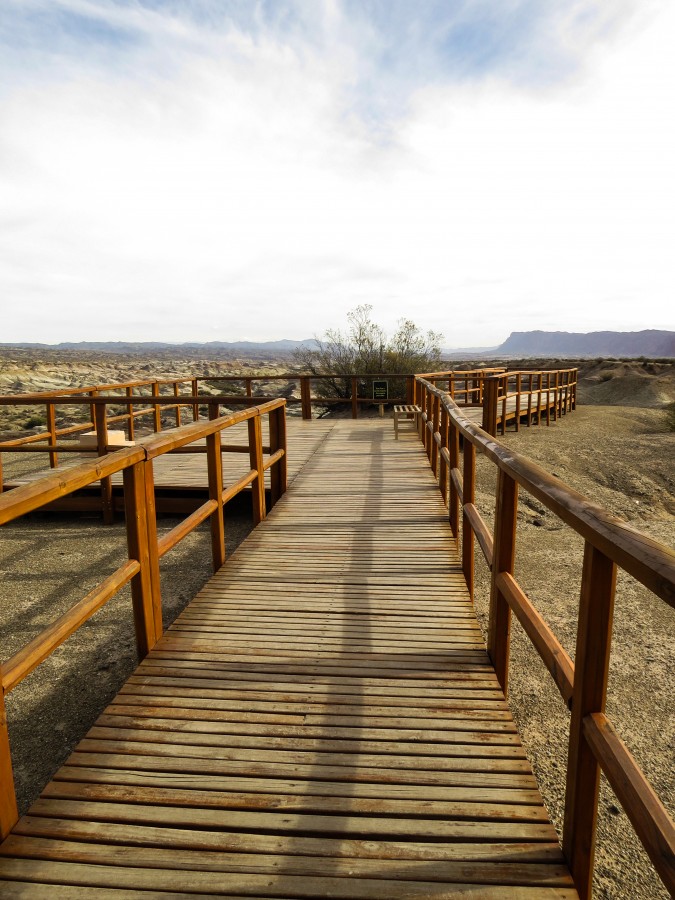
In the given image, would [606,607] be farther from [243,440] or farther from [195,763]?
[243,440]

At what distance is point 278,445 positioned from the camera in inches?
227

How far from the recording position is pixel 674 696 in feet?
11.5

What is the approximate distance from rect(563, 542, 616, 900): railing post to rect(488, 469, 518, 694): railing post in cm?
88

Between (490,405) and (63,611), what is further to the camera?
(490,405)

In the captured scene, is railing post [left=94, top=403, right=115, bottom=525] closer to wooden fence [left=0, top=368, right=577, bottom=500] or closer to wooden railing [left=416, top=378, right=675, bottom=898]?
wooden fence [left=0, top=368, right=577, bottom=500]

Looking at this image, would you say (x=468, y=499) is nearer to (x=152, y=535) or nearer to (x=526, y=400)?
(x=152, y=535)

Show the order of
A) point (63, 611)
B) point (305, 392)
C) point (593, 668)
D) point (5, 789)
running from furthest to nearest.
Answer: point (305, 392) < point (63, 611) < point (5, 789) < point (593, 668)

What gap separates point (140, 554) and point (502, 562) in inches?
62.7

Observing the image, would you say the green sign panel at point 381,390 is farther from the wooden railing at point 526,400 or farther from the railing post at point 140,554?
the railing post at point 140,554

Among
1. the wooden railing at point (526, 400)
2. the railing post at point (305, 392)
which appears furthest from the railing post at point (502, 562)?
the railing post at point (305, 392)

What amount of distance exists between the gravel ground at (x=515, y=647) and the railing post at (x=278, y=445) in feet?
2.40

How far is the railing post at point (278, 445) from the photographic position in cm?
572

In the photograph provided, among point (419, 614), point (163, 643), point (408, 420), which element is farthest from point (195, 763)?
point (408, 420)

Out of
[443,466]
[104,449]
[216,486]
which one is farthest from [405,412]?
[216,486]
